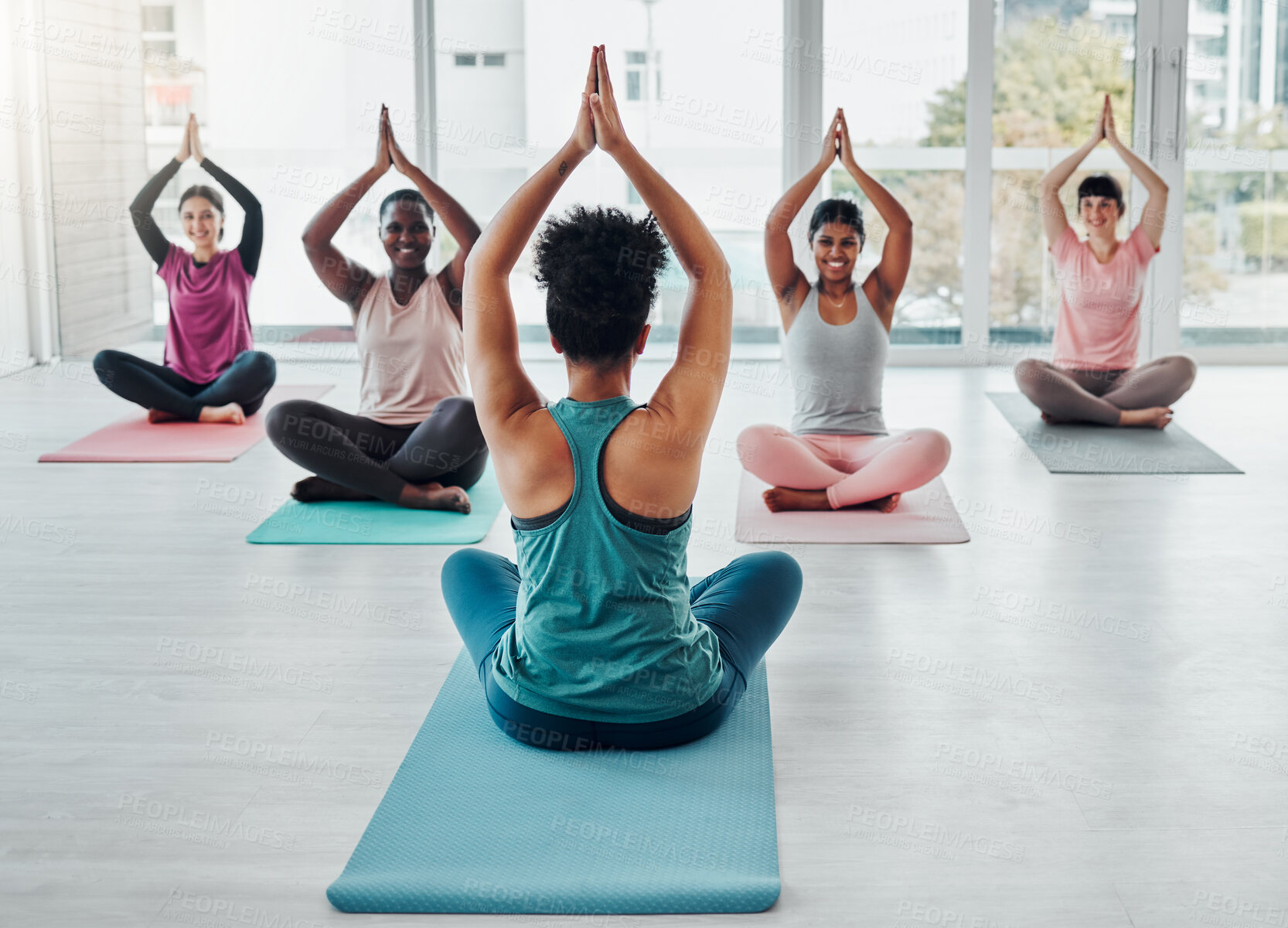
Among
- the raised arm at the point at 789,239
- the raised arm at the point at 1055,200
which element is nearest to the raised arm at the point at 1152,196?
the raised arm at the point at 1055,200

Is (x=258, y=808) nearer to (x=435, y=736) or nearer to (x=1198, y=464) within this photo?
(x=435, y=736)

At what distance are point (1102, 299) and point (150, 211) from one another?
3337 millimetres

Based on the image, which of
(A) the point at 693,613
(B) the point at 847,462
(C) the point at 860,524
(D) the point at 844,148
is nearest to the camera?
(A) the point at 693,613

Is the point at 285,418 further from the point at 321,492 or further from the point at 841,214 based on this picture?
the point at 841,214

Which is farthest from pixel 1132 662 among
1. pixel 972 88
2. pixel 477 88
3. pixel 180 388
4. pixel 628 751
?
pixel 477 88

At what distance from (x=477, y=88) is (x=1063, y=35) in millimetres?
2659

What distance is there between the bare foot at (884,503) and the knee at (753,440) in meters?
0.32

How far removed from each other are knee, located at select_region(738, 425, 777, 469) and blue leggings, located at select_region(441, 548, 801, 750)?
3.77 feet

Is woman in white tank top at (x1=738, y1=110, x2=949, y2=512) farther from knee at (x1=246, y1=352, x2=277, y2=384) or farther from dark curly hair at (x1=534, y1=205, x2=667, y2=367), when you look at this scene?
knee at (x1=246, y1=352, x2=277, y2=384)

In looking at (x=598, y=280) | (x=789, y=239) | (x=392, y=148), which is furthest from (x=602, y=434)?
(x=789, y=239)

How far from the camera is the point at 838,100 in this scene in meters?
5.94

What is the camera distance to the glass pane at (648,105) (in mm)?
5879

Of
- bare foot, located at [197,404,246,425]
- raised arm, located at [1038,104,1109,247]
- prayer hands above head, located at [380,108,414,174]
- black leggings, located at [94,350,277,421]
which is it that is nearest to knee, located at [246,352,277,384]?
black leggings, located at [94,350,277,421]

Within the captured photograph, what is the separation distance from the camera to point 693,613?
7.16ft
